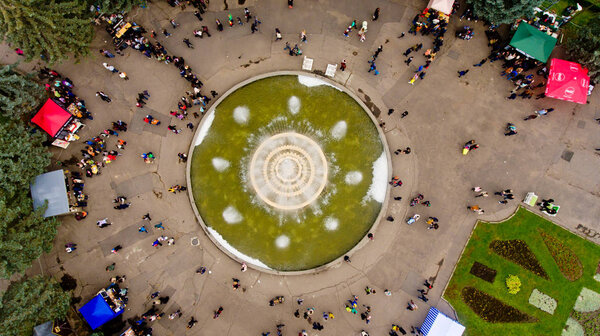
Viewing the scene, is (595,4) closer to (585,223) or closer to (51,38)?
(585,223)

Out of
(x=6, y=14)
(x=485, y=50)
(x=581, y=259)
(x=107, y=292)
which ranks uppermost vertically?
(x=485, y=50)

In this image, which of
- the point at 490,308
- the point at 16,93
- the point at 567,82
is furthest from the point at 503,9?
the point at 16,93

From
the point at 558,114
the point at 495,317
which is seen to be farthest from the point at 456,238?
the point at 558,114

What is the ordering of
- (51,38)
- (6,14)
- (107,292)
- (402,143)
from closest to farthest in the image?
(6,14)
(51,38)
(107,292)
(402,143)

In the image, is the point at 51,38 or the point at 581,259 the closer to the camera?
the point at 51,38

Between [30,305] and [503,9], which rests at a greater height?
[503,9]

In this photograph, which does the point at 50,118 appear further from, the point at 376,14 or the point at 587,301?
the point at 587,301

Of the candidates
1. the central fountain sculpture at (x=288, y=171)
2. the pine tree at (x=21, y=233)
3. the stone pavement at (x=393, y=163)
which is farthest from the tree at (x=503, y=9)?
the pine tree at (x=21, y=233)
